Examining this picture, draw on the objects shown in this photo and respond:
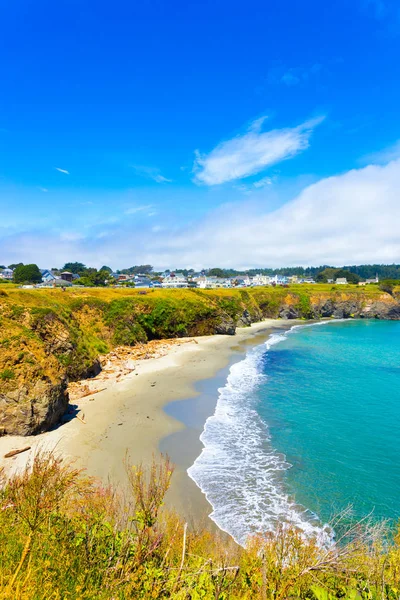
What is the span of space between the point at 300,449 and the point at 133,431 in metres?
10.3

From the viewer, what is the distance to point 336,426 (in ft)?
72.1

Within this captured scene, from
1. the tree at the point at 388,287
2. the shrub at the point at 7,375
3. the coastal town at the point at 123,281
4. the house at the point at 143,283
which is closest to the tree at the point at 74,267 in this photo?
the coastal town at the point at 123,281

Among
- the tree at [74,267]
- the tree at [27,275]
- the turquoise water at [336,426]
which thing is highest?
the tree at [74,267]

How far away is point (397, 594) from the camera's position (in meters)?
5.96

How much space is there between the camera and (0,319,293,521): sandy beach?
1470cm

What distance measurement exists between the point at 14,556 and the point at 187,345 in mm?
45958

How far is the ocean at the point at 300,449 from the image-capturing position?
13.3 m

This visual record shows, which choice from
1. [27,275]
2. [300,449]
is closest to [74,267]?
[27,275]

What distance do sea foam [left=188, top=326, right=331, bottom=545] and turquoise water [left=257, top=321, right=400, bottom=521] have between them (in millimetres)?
712

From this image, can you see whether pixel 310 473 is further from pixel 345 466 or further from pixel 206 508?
pixel 206 508

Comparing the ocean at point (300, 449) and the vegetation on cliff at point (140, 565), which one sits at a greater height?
the vegetation on cliff at point (140, 565)

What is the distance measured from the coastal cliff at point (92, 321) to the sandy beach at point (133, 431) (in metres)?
1.96

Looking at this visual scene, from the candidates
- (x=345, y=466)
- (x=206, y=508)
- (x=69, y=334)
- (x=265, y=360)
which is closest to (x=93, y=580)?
(x=206, y=508)

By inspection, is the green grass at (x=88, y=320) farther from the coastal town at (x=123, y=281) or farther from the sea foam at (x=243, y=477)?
the coastal town at (x=123, y=281)
